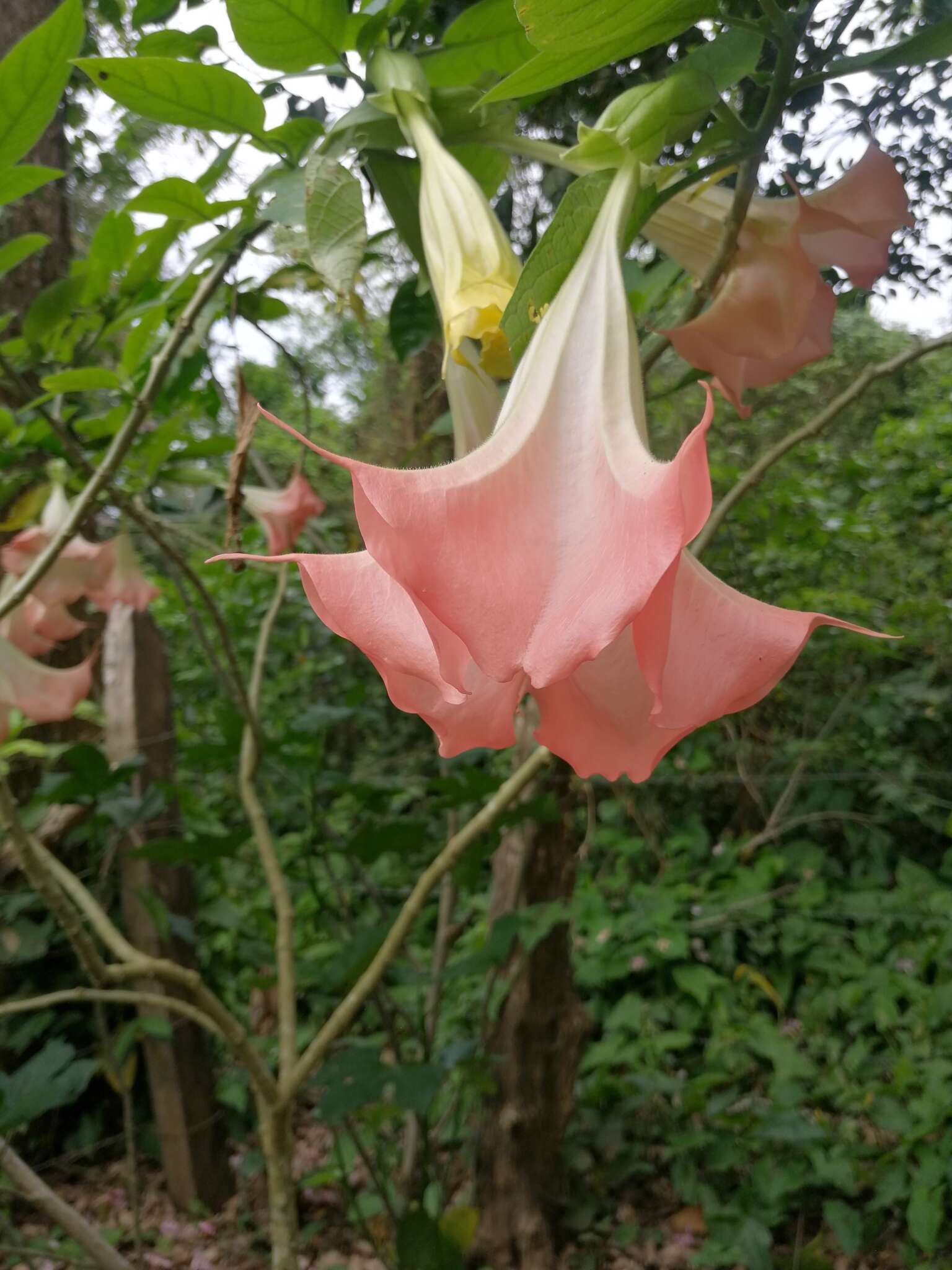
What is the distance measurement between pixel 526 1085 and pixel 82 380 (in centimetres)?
118

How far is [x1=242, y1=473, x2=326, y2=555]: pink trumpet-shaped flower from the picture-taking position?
1115 mm

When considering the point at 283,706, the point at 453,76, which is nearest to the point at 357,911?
the point at 283,706

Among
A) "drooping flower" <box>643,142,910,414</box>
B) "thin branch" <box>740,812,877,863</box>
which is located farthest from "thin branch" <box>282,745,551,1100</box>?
"thin branch" <box>740,812,877,863</box>

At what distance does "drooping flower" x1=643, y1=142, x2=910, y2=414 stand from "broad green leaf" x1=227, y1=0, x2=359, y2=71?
136 millimetres

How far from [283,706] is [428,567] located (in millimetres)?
2170

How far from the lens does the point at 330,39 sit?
35cm

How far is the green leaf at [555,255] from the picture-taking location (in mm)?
245

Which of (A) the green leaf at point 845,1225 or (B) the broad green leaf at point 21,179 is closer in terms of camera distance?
(B) the broad green leaf at point 21,179

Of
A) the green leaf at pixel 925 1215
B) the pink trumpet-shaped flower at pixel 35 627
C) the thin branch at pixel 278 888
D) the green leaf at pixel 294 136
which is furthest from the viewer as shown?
the green leaf at pixel 925 1215

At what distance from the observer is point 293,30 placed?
34 centimetres

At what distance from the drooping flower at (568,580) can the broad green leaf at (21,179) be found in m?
0.25

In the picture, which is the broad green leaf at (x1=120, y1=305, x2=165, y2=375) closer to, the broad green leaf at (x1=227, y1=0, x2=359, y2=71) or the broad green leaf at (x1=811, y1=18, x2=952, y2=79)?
the broad green leaf at (x1=227, y1=0, x2=359, y2=71)

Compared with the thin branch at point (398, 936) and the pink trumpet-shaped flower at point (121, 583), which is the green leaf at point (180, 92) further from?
the pink trumpet-shaped flower at point (121, 583)

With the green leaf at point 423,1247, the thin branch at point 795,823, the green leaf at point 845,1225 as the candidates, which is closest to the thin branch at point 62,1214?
the green leaf at point 423,1247
